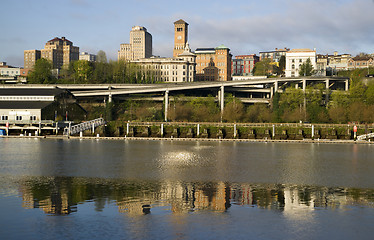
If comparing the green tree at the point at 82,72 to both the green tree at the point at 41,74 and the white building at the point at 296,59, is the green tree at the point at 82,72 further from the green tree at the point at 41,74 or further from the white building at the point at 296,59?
the white building at the point at 296,59

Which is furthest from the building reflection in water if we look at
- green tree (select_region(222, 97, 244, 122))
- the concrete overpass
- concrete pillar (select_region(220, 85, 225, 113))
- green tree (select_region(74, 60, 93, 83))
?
green tree (select_region(74, 60, 93, 83))

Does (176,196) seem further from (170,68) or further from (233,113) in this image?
(170,68)

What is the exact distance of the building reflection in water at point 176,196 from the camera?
26047 mm

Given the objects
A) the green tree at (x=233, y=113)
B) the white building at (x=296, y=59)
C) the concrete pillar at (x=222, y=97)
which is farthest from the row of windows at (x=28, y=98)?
the white building at (x=296, y=59)

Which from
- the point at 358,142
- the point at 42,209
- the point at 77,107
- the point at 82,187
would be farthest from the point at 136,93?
the point at 42,209

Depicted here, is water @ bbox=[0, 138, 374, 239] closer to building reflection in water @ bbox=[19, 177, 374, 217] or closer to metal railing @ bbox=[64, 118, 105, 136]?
building reflection in water @ bbox=[19, 177, 374, 217]

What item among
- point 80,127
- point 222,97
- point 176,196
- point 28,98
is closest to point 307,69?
point 222,97

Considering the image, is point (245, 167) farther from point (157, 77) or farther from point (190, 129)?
point (157, 77)

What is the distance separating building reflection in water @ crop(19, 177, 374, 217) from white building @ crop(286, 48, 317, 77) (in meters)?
126

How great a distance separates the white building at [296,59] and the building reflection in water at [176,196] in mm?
126465

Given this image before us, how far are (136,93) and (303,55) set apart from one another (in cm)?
7046

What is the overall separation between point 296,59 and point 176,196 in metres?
135

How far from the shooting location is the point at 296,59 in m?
155

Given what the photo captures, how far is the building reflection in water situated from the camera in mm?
26047
